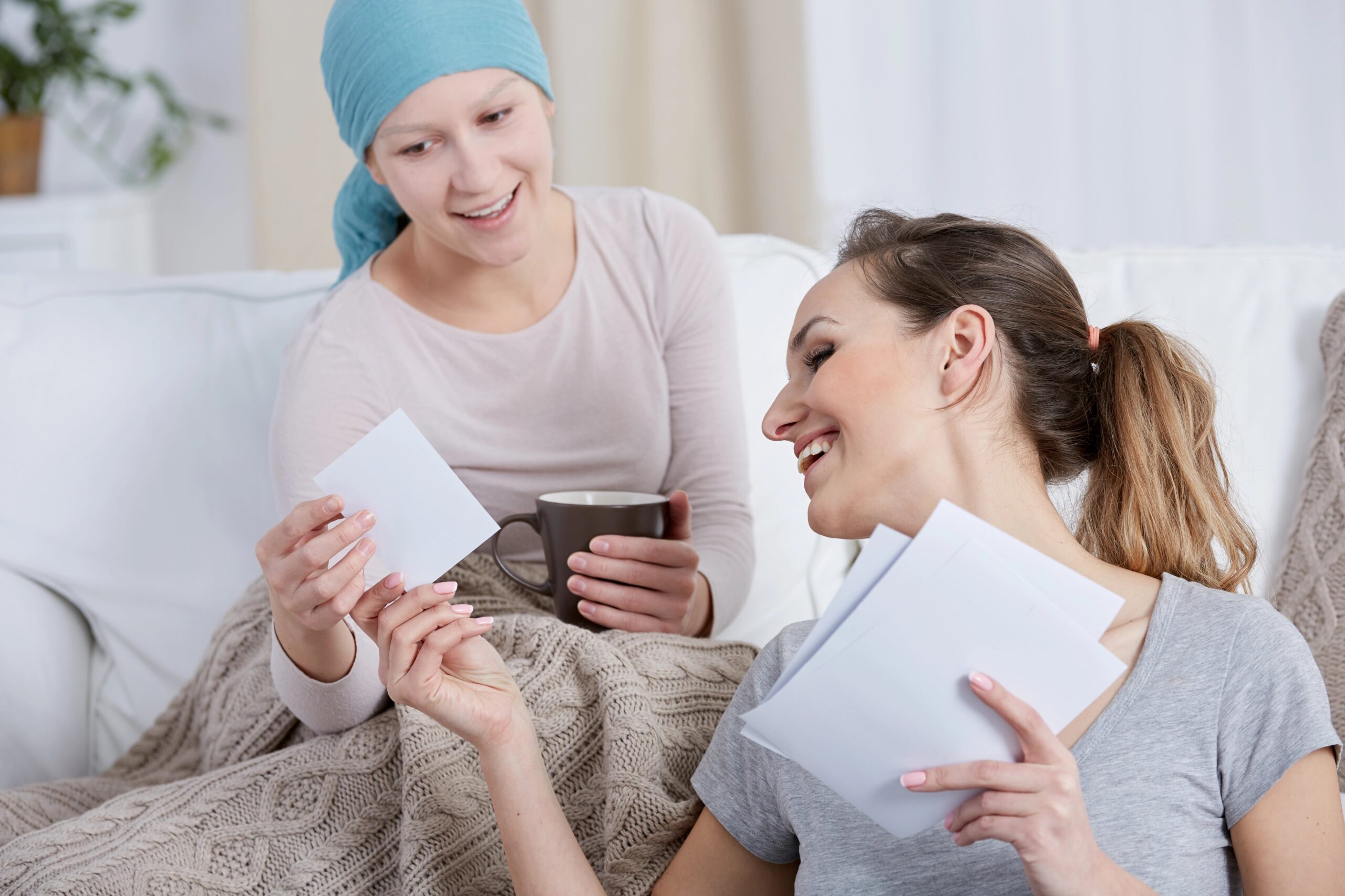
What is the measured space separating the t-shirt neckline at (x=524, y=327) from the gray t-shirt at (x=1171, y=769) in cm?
69

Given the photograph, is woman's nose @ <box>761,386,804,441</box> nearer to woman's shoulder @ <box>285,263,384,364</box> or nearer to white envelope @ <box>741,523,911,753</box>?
white envelope @ <box>741,523,911,753</box>

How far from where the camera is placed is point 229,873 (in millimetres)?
958

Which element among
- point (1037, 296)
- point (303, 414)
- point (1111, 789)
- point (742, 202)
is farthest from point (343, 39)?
point (742, 202)

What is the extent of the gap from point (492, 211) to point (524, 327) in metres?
0.17

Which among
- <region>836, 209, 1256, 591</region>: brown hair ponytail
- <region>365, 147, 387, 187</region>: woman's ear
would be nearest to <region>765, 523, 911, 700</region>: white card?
<region>836, 209, 1256, 591</region>: brown hair ponytail

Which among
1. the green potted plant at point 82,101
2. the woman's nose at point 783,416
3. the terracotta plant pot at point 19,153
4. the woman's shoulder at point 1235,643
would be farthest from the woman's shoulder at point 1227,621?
the terracotta plant pot at point 19,153

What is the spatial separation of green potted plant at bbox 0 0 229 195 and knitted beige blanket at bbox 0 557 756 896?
2.61 metres

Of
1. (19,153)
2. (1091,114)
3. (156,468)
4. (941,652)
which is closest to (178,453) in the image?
(156,468)

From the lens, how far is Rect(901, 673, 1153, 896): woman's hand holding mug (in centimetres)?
65

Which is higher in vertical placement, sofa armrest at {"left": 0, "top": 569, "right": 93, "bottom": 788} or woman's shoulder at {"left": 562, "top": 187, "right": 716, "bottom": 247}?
woman's shoulder at {"left": 562, "top": 187, "right": 716, "bottom": 247}

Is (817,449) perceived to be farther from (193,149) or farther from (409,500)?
(193,149)

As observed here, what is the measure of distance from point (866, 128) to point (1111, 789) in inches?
78.5

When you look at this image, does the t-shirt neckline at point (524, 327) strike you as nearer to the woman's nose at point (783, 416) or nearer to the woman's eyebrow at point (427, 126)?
the woman's eyebrow at point (427, 126)

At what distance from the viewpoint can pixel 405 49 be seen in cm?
117
